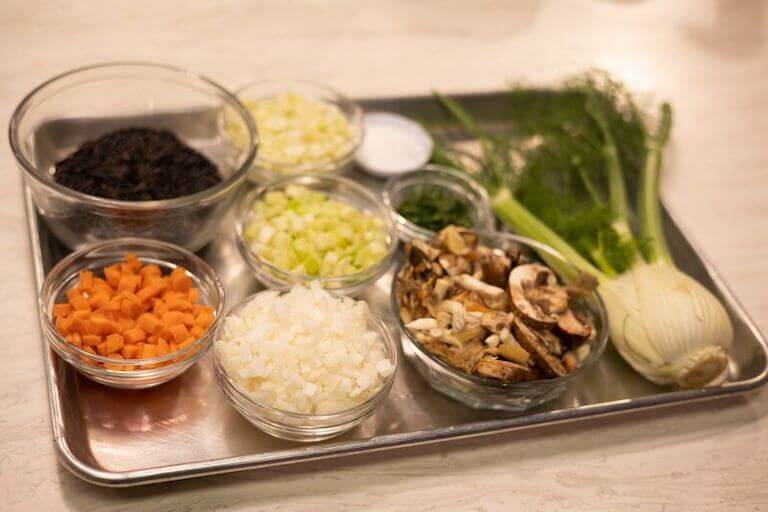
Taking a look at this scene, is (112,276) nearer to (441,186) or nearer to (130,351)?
(130,351)

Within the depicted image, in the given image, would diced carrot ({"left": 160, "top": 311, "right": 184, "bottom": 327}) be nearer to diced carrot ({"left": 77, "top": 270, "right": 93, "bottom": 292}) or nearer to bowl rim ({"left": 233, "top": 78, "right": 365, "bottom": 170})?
diced carrot ({"left": 77, "top": 270, "right": 93, "bottom": 292})

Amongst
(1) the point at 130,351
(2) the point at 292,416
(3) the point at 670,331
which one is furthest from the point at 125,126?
(3) the point at 670,331

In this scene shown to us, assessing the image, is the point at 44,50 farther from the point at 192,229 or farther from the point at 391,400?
the point at 391,400

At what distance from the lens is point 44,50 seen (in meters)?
2.53

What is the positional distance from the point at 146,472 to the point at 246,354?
30cm

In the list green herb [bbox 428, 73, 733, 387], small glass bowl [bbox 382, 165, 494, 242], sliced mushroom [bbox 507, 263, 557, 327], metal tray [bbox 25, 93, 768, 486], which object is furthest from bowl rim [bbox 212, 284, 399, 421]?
green herb [bbox 428, 73, 733, 387]

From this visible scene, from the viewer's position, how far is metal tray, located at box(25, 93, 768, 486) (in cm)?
156

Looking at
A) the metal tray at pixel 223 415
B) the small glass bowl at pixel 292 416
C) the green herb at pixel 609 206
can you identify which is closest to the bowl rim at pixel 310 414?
the small glass bowl at pixel 292 416

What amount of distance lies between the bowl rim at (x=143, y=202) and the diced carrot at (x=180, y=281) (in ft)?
0.52

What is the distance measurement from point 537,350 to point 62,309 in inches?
40.8

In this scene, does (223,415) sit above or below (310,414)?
below

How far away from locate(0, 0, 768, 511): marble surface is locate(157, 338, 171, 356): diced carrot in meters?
0.28

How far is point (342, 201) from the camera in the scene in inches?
85.7

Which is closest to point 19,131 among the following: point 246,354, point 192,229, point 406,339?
point 192,229
